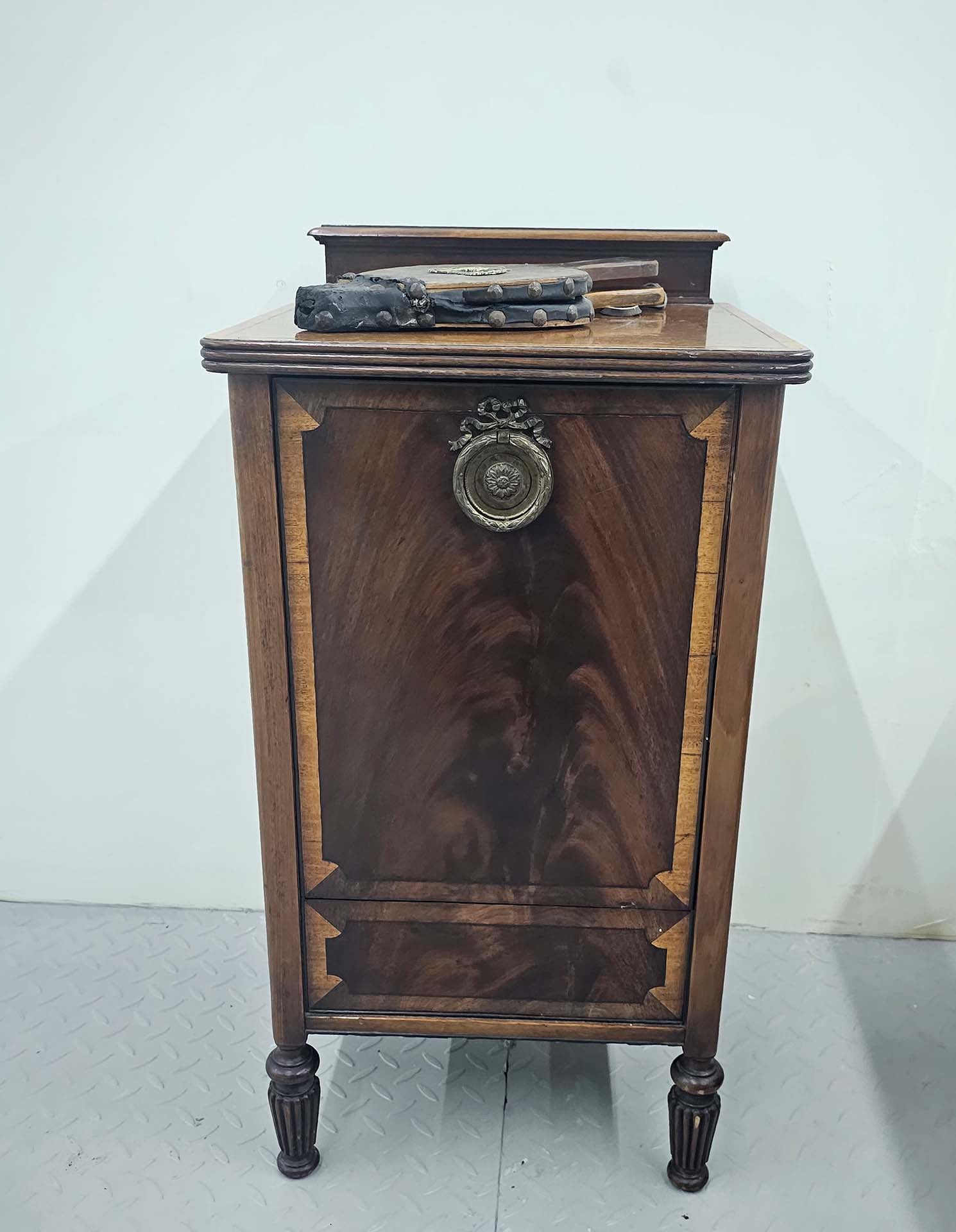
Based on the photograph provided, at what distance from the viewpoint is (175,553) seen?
60.2 inches

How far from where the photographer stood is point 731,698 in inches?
39.3

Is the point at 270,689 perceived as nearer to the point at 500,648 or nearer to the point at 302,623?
the point at 302,623

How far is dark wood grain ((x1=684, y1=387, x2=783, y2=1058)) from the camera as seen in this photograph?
3.04ft

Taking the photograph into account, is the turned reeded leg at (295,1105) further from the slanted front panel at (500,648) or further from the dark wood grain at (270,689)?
the slanted front panel at (500,648)

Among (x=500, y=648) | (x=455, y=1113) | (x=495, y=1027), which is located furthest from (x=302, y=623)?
(x=455, y=1113)

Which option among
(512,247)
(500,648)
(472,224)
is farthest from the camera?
(472,224)

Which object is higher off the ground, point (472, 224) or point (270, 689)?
point (472, 224)

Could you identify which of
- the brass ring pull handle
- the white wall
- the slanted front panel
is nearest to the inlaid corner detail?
the slanted front panel

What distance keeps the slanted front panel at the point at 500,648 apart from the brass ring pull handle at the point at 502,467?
14 millimetres

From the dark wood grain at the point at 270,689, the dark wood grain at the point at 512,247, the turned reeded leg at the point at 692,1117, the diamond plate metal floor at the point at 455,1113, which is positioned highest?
the dark wood grain at the point at 512,247

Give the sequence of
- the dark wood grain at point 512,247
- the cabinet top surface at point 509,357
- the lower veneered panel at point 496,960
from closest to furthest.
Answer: the cabinet top surface at point 509,357, the lower veneered panel at point 496,960, the dark wood grain at point 512,247

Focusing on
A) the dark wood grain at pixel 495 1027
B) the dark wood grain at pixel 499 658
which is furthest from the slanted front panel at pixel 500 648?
the dark wood grain at pixel 495 1027

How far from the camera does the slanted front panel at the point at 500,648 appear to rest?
3.04 feet

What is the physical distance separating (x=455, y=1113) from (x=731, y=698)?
629mm
